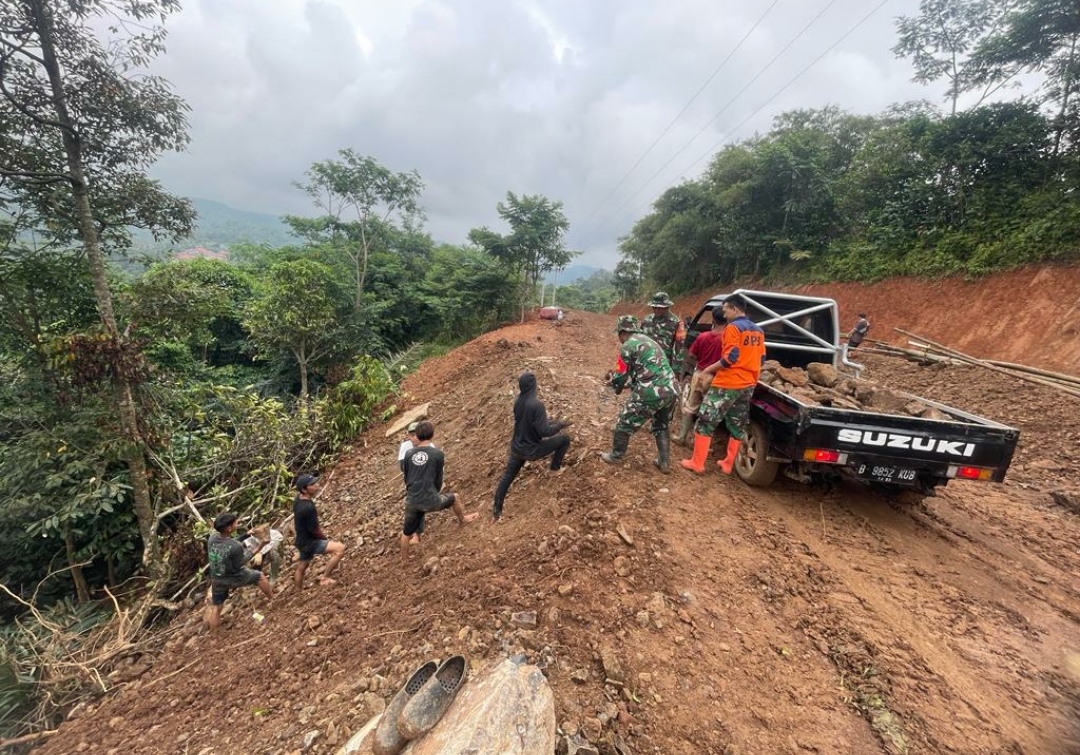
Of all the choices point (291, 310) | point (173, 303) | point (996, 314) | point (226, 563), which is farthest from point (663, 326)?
point (291, 310)

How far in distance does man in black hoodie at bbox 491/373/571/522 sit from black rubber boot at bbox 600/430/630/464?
19.9 inches

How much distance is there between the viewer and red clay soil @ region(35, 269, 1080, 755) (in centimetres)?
223

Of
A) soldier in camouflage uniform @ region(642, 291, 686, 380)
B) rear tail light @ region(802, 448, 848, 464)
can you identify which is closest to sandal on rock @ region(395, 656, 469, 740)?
rear tail light @ region(802, 448, 848, 464)

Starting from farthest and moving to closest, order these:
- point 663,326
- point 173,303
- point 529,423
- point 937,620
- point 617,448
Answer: point 173,303 < point 663,326 < point 617,448 < point 529,423 < point 937,620

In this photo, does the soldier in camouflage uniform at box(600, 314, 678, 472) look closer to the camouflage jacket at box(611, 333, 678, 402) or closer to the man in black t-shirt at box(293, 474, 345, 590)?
the camouflage jacket at box(611, 333, 678, 402)

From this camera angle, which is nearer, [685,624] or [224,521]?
[685,624]

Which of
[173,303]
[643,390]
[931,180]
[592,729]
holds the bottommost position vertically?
[592,729]

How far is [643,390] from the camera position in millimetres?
4145

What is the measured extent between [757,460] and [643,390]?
1.29 meters

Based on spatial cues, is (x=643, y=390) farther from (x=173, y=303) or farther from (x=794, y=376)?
(x=173, y=303)

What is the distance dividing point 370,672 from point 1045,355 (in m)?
13.2

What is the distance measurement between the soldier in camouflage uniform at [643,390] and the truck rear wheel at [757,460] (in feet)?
2.58

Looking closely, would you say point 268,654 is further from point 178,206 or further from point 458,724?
point 178,206

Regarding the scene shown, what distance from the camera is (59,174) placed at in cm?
562
